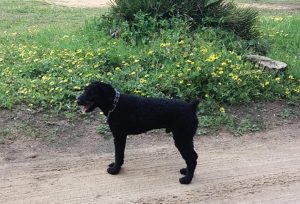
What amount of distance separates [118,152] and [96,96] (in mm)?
679

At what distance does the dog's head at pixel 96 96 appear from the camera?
5.61m

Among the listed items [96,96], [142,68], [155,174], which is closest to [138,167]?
[155,174]

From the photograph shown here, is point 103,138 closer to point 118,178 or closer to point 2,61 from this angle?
point 118,178

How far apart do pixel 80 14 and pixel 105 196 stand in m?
12.4

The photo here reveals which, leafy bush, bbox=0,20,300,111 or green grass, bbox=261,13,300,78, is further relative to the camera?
green grass, bbox=261,13,300,78

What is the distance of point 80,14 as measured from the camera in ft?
55.8

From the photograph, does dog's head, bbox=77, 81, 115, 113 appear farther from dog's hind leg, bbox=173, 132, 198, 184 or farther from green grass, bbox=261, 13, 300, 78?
green grass, bbox=261, 13, 300, 78

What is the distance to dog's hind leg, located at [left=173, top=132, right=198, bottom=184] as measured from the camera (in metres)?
5.60

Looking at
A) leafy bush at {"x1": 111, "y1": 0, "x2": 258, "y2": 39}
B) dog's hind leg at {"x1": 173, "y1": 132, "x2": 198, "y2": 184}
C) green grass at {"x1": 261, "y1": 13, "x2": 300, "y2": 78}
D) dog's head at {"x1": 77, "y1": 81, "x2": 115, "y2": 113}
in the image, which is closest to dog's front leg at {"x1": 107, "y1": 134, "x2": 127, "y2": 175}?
dog's head at {"x1": 77, "y1": 81, "x2": 115, "y2": 113}

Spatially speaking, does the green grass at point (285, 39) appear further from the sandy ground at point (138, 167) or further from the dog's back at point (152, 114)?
the dog's back at point (152, 114)

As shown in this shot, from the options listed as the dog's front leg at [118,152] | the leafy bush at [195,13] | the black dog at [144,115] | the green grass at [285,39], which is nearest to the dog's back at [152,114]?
the black dog at [144,115]

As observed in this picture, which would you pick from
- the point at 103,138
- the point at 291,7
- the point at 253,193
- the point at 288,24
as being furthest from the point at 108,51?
the point at 291,7

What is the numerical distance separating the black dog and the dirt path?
0.28 meters

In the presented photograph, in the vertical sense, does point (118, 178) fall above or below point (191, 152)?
below
